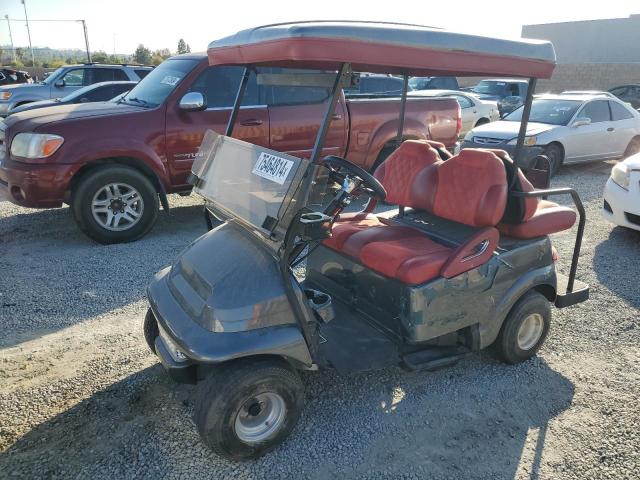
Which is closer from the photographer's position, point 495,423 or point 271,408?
point 271,408

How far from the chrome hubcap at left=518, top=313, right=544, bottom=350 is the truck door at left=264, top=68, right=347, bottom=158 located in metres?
3.37

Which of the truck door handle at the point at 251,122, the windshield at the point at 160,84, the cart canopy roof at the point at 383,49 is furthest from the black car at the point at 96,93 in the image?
the cart canopy roof at the point at 383,49

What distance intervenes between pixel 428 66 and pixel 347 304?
1.59 meters

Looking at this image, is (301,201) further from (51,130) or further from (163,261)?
(51,130)

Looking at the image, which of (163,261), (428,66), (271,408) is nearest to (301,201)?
(428,66)

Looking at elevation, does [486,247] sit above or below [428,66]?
below

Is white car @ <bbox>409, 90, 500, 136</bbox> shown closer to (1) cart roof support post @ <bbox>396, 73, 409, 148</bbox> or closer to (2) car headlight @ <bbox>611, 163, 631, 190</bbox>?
(2) car headlight @ <bbox>611, 163, 631, 190</bbox>

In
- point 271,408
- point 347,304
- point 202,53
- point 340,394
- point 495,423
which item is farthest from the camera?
point 202,53

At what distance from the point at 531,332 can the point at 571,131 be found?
6.71 m

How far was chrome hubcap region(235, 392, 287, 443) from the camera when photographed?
8.13 ft

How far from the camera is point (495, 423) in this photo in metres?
2.86

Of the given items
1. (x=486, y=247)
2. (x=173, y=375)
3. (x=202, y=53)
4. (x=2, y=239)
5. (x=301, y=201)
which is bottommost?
(x=2, y=239)

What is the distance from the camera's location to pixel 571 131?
8922 mm

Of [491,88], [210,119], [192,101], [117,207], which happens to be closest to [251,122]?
[210,119]
